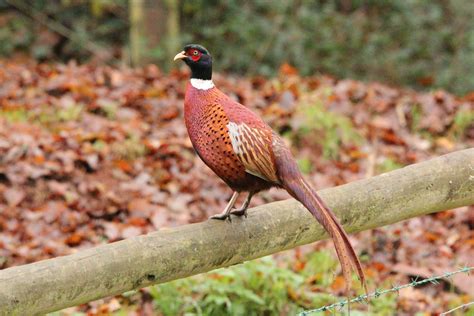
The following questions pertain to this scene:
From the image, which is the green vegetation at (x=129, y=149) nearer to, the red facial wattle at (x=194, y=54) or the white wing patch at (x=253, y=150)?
the red facial wattle at (x=194, y=54)

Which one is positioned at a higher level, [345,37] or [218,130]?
[218,130]

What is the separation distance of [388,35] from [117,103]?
5.30 m

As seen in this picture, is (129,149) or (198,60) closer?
(198,60)

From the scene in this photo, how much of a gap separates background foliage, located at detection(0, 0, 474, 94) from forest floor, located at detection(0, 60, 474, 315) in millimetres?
2519

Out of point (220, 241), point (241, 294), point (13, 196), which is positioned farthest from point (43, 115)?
point (220, 241)

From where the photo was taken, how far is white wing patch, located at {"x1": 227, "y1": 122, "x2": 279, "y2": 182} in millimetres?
2959

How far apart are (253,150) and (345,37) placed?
836 cm

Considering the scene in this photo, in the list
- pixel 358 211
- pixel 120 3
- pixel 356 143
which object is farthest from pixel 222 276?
pixel 120 3

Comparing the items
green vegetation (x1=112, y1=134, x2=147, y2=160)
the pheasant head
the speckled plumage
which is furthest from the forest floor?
the pheasant head

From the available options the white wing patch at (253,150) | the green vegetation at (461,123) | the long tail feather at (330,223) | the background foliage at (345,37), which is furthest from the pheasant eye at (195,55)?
the background foliage at (345,37)

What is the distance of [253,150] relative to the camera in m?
2.96

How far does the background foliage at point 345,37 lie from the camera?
10836 mm

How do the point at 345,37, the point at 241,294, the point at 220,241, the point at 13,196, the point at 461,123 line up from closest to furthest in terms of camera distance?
the point at 220,241, the point at 241,294, the point at 13,196, the point at 461,123, the point at 345,37

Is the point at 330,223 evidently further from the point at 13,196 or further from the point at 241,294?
the point at 13,196
